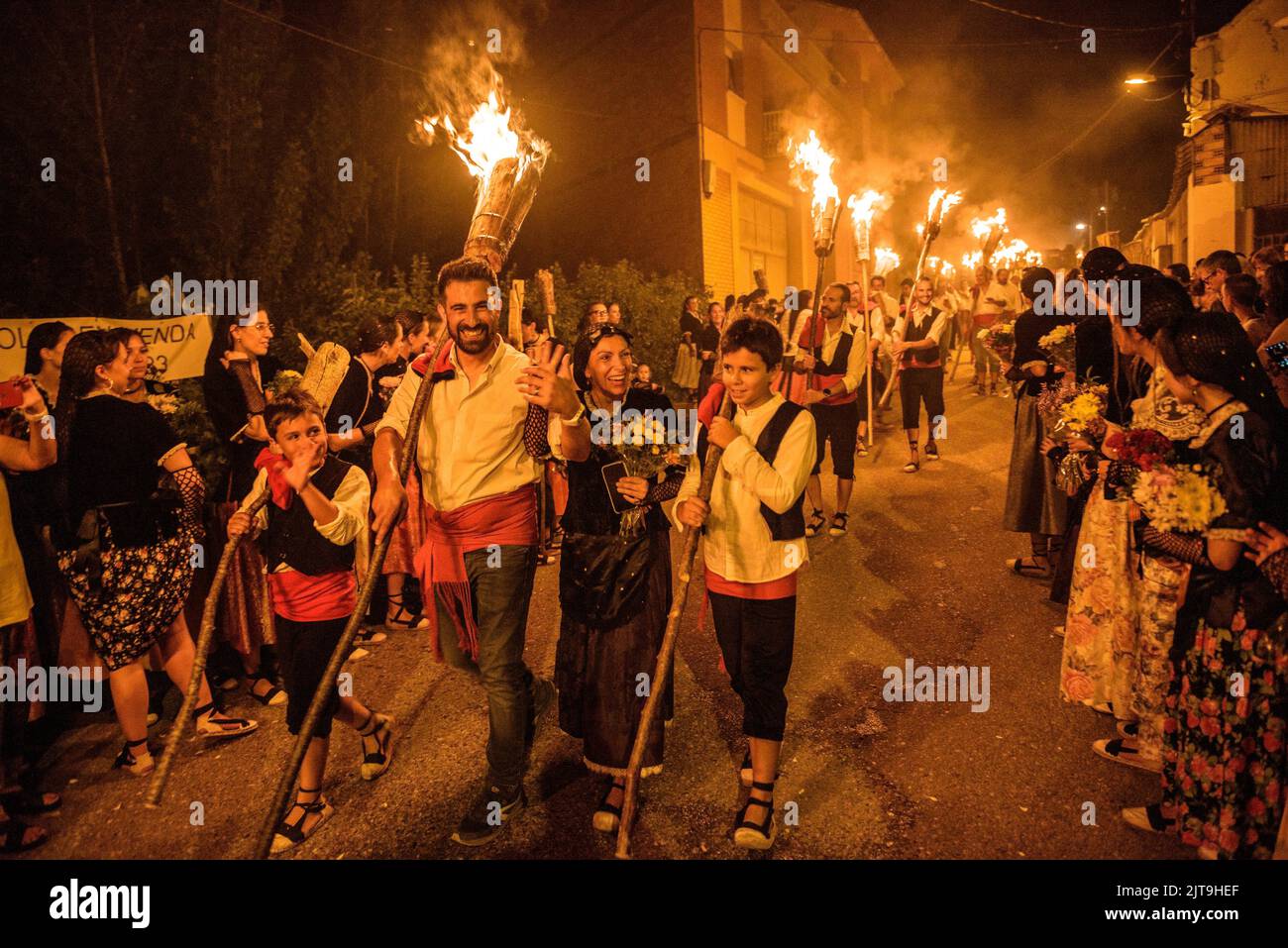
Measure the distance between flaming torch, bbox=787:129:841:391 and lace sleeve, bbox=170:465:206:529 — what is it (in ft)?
12.5

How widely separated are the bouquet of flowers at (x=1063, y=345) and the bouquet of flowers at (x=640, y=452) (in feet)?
10.2

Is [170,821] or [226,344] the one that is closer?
[170,821]

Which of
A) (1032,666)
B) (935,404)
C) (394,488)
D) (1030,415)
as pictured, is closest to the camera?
(394,488)

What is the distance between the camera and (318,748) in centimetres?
349

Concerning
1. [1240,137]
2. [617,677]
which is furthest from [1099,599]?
[1240,137]

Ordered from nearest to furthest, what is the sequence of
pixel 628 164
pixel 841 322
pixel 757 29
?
pixel 841 322, pixel 628 164, pixel 757 29

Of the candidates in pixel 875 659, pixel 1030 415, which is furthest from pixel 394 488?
pixel 1030 415

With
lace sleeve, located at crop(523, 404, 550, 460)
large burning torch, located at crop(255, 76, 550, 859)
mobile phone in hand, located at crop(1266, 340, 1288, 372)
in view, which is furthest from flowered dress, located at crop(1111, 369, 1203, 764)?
large burning torch, located at crop(255, 76, 550, 859)

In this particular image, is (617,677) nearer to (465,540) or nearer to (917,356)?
(465,540)

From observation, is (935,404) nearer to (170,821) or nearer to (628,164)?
(170,821)

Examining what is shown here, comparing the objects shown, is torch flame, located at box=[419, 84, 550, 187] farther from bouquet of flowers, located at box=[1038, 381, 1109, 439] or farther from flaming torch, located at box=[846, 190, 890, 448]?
flaming torch, located at box=[846, 190, 890, 448]

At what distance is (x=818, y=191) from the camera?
593cm

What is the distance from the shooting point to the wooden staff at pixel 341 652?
3064 millimetres

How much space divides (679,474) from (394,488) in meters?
1.30
